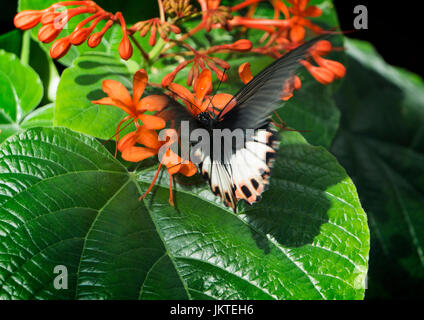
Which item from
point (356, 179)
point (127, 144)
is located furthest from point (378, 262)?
point (127, 144)

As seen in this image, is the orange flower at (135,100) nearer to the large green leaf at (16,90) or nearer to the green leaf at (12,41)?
the large green leaf at (16,90)

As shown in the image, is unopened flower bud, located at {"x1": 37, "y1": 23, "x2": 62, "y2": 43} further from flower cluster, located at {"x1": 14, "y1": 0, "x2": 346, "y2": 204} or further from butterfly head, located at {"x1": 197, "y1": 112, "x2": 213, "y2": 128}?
butterfly head, located at {"x1": 197, "y1": 112, "x2": 213, "y2": 128}

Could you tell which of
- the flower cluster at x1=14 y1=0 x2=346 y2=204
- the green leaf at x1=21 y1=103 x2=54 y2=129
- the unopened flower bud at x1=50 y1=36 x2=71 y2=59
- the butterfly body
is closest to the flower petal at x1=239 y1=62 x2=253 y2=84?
the flower cluster at x1=14 y1=0 x2=346 y2=204

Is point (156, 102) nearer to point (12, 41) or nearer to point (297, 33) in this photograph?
point (297, 33)

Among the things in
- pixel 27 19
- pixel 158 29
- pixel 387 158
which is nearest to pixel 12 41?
pixel 27 19

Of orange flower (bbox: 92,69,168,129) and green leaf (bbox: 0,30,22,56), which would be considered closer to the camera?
orange flower (bbox: 92,69,168,129)

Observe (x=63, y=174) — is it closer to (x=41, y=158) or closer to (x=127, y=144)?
(x=41, y=158)

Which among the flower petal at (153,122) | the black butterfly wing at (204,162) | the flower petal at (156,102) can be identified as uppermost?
the flower petal at (156,102)

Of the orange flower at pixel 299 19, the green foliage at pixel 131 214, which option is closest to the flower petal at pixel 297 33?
the orange flower at pixel 299 19
